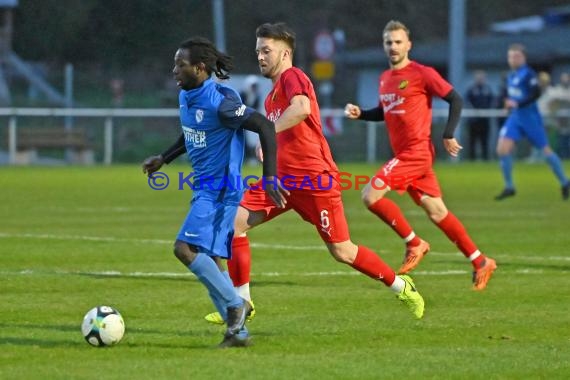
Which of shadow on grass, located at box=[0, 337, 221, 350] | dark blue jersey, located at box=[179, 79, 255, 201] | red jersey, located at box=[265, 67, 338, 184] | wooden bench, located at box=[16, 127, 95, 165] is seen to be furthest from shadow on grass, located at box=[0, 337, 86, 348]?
wooden bench, located at box=[16, 127, 95, 165]

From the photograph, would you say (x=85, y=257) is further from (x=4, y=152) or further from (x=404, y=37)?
(x=4, y=152)

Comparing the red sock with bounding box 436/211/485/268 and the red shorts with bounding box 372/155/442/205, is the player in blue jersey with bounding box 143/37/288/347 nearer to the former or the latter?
the red sock with bounding box 436/211/485/268

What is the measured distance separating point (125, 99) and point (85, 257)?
2804 centimetres

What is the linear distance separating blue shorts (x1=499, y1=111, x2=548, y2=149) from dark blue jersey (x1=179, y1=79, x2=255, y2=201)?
43.6ft

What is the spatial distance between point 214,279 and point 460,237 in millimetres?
3948

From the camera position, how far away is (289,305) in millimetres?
9852

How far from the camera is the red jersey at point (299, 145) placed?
9.06 metres

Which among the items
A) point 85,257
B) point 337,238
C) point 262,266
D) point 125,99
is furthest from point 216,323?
point 125,99

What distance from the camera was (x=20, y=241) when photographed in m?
14.4

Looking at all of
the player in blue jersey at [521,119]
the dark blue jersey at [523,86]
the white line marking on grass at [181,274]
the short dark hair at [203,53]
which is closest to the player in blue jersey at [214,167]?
the short dark hair at [203,53]

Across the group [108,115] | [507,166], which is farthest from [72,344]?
[108,115]

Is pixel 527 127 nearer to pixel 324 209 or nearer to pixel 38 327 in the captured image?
pixel 324 209

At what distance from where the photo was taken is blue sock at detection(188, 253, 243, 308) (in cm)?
779

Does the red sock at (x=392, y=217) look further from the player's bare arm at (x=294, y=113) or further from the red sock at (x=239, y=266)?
the player's bare arm at (x=294, y=113)
